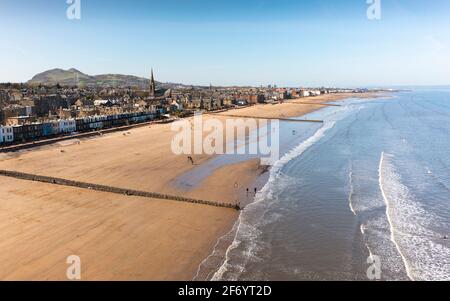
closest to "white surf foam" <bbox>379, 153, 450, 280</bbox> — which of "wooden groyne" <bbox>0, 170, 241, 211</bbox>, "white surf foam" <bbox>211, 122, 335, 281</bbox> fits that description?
"white surf foam" <bbox>211, 122, 335, 281</bbox>

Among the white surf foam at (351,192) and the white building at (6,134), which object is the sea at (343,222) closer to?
the white surf foam at (351,192)

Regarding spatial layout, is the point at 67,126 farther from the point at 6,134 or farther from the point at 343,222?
the point at 343,222

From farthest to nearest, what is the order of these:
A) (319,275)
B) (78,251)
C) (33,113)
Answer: (33,113), (78,251), (319,275)

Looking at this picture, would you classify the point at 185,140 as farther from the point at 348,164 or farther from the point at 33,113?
the point at 33,113

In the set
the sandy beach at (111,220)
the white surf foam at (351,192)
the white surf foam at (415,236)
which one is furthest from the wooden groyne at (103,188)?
the white surf foam at (415,236)

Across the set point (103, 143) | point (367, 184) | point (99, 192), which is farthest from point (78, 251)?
point (103, 143)

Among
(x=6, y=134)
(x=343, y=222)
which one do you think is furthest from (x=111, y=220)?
(x=6, y=134)

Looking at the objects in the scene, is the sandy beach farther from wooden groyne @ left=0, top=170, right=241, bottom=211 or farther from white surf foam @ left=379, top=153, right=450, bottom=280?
white surf foam @ left=379, top=153, right=450, bottom=280

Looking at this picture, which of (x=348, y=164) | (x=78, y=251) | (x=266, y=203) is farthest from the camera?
(x=348, y=164)
